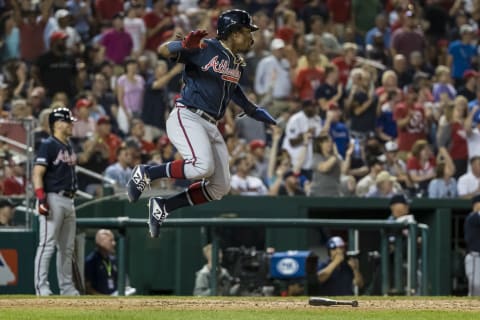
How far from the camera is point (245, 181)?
18.1m

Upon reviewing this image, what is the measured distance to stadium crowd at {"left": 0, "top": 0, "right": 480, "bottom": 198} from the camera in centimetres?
1836

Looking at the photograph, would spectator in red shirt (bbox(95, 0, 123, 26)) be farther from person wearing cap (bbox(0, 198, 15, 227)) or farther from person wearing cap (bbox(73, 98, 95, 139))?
person wearing cap (bbox(0, 198, 15, 227))

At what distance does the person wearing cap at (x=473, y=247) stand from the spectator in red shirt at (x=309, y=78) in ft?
15.9

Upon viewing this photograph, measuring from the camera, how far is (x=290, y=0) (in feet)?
77.0

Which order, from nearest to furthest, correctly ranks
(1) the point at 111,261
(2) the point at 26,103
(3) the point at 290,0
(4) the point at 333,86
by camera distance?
(1) the point at 111,261
(2) the point at 26,103
(4) the point at 333,86
(3) the point at 290,0

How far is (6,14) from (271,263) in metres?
7.96

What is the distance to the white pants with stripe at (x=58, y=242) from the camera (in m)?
13.8

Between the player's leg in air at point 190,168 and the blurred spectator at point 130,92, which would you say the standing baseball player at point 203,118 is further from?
the blurred spectator at point 130,92

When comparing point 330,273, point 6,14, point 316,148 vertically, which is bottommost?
point 330,273

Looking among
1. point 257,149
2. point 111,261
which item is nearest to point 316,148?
point 257,149

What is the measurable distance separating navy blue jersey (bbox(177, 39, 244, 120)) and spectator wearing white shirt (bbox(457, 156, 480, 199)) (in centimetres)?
769

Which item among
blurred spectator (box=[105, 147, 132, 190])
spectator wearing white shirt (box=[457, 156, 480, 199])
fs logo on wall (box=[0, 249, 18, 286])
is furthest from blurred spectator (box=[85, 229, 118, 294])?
spectator wearing white shirt (box=[457, 156, 480, 199])

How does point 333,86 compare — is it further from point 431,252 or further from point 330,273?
point 330,273

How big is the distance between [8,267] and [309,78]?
7074 millimetres
